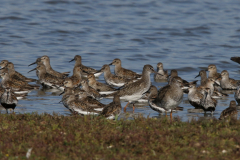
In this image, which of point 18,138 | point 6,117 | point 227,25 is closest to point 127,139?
point 18,138

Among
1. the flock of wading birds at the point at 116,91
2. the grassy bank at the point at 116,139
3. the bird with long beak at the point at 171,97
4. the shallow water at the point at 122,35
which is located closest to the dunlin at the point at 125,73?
the flock of wading birds at the point at 116,91

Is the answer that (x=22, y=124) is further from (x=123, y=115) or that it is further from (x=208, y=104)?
(x=208, y=104)

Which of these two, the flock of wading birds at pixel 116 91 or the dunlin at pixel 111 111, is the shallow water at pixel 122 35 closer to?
the flock of wading birds at pixel 116 91

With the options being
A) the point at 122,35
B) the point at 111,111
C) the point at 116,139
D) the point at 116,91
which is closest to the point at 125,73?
the point at 116,91

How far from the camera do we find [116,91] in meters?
16.0

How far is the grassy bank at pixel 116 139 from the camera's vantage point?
753cm

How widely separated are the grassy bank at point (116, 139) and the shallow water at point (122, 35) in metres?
4.46

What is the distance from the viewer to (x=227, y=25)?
3522 cm

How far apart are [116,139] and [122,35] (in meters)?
23.6

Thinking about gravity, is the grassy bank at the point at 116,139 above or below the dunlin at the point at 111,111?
above

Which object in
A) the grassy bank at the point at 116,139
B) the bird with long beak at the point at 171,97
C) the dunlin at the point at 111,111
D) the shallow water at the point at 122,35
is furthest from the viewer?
the shallow water at the point at 122,35

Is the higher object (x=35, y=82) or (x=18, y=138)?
(x=18, y=138)

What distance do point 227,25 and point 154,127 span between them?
2814 centimetres

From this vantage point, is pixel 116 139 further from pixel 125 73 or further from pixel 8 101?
pixel 125 73
